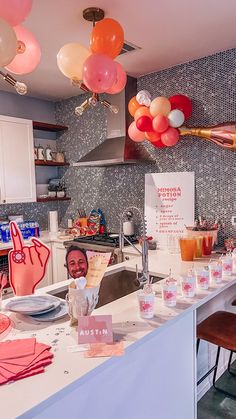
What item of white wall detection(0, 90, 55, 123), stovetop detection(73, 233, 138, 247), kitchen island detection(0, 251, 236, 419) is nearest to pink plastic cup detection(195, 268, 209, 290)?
kitchen island detection(0, 251, 236, 419)

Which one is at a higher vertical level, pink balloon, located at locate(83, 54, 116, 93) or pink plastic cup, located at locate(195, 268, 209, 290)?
pink balloon, located at locate(83, 54, 116, 93)

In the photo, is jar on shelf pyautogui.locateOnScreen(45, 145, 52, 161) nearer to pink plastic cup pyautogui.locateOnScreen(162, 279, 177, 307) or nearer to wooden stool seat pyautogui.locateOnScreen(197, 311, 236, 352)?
wooden stool seat pyautogui.locateOnScreen(197, 311, 236, 352)

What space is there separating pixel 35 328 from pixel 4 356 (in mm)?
243

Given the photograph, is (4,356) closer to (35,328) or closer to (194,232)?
(35,328)

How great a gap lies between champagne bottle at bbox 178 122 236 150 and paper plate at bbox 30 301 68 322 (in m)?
1.81

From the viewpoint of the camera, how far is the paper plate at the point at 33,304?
137 cm

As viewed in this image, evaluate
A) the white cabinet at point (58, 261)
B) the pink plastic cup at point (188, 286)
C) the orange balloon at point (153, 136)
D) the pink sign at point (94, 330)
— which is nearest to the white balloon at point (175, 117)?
the orange balloon at point (153, 136)

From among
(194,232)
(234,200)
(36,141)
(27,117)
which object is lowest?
(194,232)

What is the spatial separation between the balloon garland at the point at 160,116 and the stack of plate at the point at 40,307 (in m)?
1.62

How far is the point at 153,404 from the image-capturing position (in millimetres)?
1287

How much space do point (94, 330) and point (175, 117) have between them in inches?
74.7

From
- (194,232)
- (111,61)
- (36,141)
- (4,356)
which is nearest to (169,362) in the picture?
(4,356)

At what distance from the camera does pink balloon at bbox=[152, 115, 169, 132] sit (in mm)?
2482

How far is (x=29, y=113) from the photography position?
3799mm
